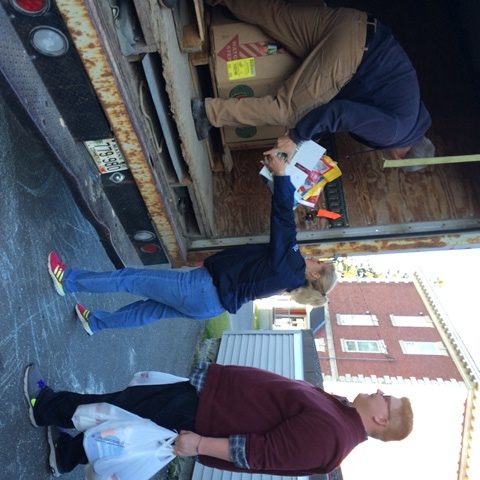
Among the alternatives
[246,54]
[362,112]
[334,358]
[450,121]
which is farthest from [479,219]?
[334,358]

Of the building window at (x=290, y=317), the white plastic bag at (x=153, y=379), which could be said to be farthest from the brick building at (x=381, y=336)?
the white plastic bag at (x=153, y=379)

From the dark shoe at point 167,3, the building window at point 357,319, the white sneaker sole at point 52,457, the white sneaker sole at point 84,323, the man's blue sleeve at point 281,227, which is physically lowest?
the building window at point 357,319

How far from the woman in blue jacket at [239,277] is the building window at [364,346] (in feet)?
46.0

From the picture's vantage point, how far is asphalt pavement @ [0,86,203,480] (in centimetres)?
237

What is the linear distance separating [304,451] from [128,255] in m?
2.27

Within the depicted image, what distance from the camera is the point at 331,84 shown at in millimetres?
2982

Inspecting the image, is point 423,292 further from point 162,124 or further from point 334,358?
point 162,124

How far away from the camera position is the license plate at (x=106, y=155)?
2.82 meters

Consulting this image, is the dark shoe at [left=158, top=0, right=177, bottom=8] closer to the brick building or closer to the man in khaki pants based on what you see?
the man in khaki pants

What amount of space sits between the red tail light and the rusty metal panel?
0.26ft

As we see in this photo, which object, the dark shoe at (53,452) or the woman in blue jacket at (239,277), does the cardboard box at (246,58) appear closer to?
the woman in blue jacket at (239,277)

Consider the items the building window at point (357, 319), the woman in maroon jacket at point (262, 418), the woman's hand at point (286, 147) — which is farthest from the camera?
the building window at point (357, 319)

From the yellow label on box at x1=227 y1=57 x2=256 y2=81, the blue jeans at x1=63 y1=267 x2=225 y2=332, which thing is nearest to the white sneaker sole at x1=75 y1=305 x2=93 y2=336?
the blue jeans at x1=63 y1=267 x2=225 y2=332

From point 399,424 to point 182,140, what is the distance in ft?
7.29
